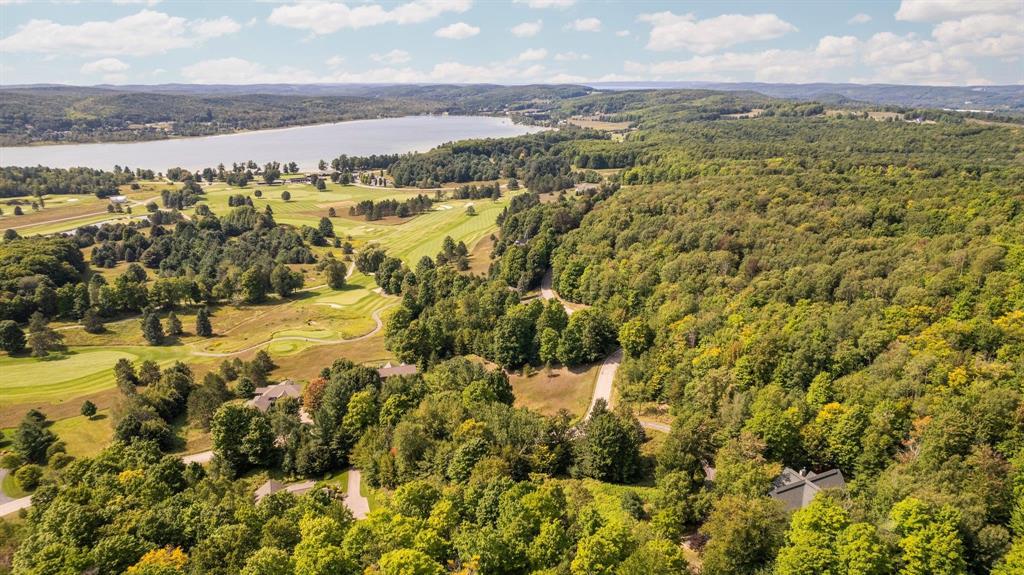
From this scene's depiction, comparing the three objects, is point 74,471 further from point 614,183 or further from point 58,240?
point 614,183

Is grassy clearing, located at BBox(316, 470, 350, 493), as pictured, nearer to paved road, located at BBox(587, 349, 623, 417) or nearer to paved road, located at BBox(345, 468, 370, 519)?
paved road, located at BBox(345, 468, 370, 519)

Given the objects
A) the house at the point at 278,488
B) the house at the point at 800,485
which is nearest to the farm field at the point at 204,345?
the house at the point at 278,488

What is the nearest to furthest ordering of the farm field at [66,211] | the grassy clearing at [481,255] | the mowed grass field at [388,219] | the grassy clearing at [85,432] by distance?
the grassy clearing at [85,432]
the grassy clearing at [481,255]
the mowed grass field at [388,219]
the farm field at [66,211]

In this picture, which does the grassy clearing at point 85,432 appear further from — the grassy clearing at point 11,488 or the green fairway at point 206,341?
the green fairway at point 206,341

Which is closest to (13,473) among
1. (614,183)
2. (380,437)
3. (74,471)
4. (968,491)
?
(74,471)

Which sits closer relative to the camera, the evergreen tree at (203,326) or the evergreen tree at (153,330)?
the evergreen tree at (153,330)
